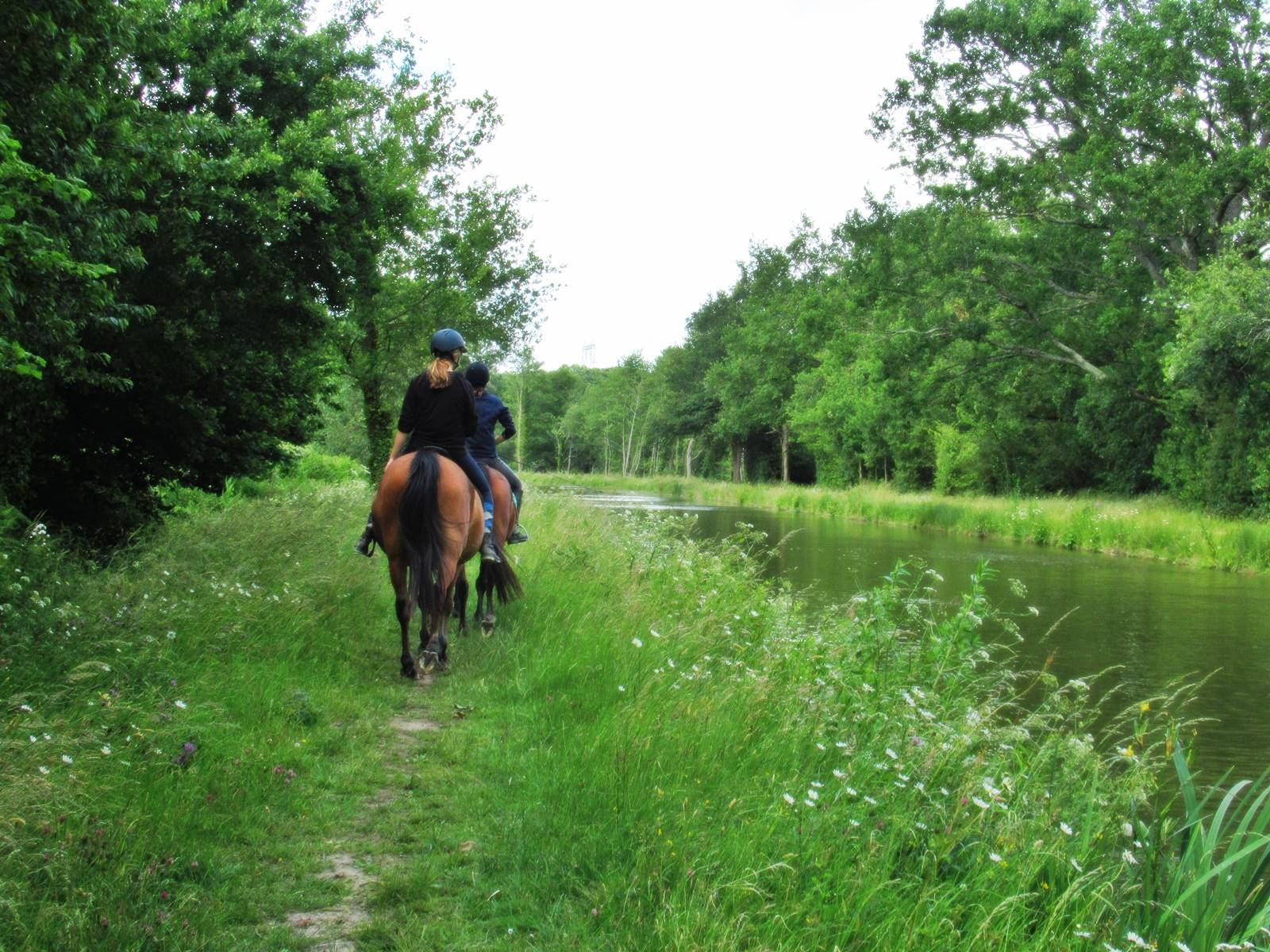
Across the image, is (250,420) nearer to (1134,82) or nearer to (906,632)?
(906,632)

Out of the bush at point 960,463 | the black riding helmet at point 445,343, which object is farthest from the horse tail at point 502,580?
the bush at point 960,463

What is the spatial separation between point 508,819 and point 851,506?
36.6 m

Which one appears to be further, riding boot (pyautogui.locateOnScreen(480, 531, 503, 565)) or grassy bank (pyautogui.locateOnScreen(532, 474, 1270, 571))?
grassy bank (pyautogui.locateOnScreen(532, 474, 1270, 571))

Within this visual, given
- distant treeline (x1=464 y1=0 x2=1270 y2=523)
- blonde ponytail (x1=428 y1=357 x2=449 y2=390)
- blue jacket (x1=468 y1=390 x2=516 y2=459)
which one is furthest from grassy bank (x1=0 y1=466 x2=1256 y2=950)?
distant treeline (x1=464 y1=0 x2=1270 y2=523)

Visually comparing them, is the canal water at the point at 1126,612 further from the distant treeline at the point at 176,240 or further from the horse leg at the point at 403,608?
the distant treeline at the point at 176,240

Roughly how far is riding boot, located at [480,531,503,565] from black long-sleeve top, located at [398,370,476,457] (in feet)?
4.14

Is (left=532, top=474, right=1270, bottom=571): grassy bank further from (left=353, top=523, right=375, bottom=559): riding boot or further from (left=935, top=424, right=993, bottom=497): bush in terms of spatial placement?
(left=353, top=523, right=375, bottom=559): riding boot

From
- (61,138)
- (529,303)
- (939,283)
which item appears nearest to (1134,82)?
(939,283)

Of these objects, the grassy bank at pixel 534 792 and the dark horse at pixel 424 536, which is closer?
the grassy bank at pixel 534 792

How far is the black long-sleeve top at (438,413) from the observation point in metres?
7.13

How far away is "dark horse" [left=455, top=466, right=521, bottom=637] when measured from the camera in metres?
8.27

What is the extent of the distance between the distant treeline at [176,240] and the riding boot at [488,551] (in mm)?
2893

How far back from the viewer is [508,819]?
403cm

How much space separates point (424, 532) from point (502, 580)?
1.90 m
